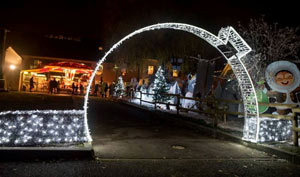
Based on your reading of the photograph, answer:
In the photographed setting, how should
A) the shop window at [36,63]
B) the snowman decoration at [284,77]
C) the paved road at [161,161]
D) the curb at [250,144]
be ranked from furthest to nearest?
the shop window at [36,63] < the snowman decoration at [284,77] < the curb at [250,144] < the paved road at [161,161]

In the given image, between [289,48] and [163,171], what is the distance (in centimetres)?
1561

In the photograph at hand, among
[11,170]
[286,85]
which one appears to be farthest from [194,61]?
[11,170]

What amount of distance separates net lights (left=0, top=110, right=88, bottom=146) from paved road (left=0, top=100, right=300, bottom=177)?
0.80m

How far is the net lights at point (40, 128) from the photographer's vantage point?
600 centimetres

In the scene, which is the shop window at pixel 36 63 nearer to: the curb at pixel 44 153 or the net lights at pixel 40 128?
the net lights at pixel 40 128

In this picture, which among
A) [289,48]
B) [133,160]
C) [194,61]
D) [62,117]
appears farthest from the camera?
[194,61]

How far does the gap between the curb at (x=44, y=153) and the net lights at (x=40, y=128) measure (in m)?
0.54

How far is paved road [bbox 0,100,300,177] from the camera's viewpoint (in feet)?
16.7

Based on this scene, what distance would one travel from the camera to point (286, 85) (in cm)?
1177

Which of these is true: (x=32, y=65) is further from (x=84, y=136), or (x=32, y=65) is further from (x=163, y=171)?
(x=163, y=171)

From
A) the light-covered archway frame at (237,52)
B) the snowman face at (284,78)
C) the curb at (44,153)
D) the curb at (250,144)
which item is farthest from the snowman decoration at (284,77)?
the curb at (44,153)

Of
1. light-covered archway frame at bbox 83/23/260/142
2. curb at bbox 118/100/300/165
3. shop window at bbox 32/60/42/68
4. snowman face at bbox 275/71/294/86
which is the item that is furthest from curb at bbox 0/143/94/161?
shop window at bbox 32/60/42/68

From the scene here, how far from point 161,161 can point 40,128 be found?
3084 mm

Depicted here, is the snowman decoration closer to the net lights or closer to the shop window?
the net lights
